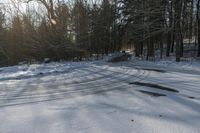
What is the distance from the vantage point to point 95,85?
11430 millimetres

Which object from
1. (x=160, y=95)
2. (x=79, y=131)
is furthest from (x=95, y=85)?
(x=79, y=131)

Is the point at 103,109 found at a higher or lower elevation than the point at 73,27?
lower

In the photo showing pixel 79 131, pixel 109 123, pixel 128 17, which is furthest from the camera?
pixel 128 17

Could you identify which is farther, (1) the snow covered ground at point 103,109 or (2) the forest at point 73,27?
(2) the forest at point 73,27

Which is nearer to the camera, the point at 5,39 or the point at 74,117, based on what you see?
the point at 74,117

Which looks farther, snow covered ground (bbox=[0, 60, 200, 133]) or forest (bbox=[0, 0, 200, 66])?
forest (bbox=[0, 0, 200, 66])

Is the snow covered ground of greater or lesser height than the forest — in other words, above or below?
below

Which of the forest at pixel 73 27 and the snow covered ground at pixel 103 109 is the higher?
the forest at pixel 73 27

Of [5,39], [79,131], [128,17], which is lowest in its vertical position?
[79,131]

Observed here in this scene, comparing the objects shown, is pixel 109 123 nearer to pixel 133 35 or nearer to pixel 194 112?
pixel 194 112

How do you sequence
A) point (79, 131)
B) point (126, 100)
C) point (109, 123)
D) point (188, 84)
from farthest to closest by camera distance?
point (188, 84), point (126, 100), point (109, 123), point (79, 131)

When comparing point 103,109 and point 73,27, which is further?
point 73,27

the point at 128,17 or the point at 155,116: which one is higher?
the point at 128,17

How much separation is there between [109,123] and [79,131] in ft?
2.45
